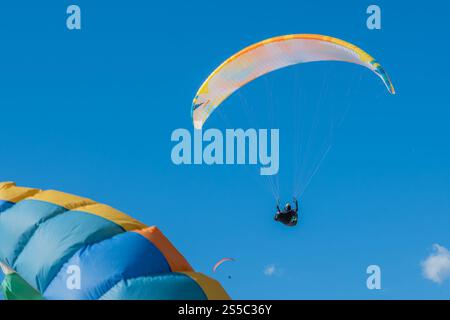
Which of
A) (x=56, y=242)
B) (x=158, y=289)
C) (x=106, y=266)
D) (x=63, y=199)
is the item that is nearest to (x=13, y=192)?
(x=63, y=199)

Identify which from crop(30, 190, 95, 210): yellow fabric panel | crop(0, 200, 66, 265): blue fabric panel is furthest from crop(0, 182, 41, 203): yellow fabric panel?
crop(0, 200, 66, 265): blue fabric panel

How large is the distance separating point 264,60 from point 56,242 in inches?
411

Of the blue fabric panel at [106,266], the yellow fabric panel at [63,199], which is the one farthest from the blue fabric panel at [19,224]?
the blue fabric panel at [106,266]

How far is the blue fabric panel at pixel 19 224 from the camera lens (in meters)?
9.01

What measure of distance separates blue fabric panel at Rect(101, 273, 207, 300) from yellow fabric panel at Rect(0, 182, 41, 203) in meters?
2.39

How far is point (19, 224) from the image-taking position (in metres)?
9.09

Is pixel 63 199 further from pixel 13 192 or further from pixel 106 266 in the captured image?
pixel 106 266

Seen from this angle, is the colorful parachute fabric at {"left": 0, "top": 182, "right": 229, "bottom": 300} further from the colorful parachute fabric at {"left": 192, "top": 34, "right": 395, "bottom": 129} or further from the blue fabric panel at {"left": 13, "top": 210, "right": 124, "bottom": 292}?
the colorful parachute fabric at {"left": 192, "top": 34, "right": 395, "bottom": 129}

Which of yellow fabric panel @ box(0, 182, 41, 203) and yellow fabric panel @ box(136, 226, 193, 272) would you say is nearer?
yellow fabric panel @ box(136, 226, 193, 272)

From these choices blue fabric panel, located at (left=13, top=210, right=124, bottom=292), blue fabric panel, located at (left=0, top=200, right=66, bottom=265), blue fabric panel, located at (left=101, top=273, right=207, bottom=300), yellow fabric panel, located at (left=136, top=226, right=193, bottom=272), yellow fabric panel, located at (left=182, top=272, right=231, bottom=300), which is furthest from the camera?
blue fabric panel, located at (left=0, top=200, right=66, bottom=265)

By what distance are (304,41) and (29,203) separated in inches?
374

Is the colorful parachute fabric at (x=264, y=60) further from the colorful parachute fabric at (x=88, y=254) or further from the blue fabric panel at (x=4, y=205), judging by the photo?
the blue fabric panel at (x=4, y=205)

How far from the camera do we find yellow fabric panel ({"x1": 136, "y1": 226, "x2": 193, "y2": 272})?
8.70 m
